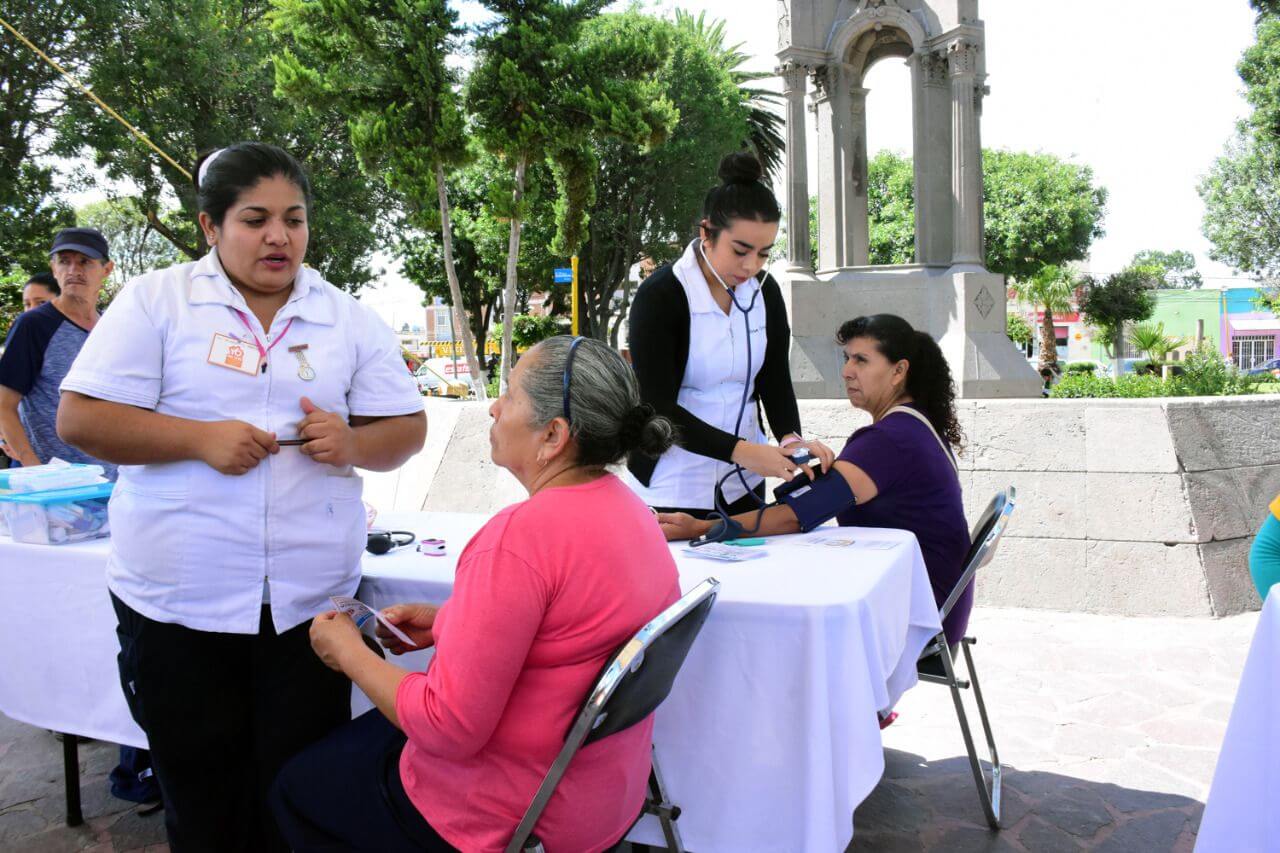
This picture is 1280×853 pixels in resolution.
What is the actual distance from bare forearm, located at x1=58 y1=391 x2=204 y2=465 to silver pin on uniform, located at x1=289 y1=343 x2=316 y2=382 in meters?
0.22

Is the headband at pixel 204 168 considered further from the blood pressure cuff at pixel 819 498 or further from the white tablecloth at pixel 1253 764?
the white tablecloth at pixel 1253 764

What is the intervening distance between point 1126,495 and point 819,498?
3292mm

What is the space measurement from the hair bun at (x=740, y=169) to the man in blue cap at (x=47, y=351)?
266 centimetres

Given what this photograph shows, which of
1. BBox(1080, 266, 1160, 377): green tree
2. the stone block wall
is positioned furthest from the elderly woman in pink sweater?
BBox(1080, 266, 1160, 377): green tree

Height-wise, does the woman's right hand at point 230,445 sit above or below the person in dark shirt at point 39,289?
below

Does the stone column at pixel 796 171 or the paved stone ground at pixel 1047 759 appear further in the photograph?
the stone column at pixel 796 171

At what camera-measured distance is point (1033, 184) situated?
39.6m

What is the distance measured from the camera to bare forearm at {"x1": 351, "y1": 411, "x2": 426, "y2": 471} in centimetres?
203

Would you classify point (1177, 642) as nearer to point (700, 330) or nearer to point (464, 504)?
point (700, 330)

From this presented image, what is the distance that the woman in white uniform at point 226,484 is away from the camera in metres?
1.84

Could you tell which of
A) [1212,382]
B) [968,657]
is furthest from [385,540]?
[1212,382]

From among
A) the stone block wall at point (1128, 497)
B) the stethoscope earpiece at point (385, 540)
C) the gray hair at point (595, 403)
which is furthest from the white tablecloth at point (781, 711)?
the stone block wall at point (1128, 497)

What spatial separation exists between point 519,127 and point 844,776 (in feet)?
48.2

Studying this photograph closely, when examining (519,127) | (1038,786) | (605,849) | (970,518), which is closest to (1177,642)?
(970,518)
